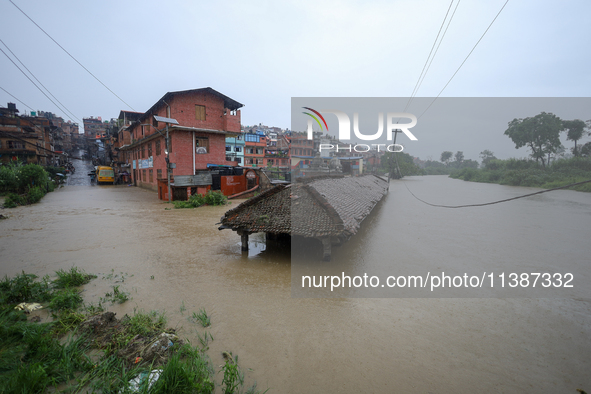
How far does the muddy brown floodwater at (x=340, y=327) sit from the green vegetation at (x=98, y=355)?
291mm

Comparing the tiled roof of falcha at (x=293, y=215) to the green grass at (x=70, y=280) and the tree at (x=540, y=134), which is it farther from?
the tree at (x=540, y=134)

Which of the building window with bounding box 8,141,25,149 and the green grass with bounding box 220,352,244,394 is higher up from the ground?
the building window with bounding box 8,141,25,149

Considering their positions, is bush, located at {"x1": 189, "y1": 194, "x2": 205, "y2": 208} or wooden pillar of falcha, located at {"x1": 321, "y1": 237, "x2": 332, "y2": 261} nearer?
wooden pillar of falcha, located at {"x1": 321, "y1": 237, "x2": 332, "y2": 261}

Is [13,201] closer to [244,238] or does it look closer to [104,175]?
[244,238]

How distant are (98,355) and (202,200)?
12208mm

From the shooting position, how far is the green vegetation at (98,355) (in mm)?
2432

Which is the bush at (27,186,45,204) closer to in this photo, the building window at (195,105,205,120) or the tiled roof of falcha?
the building window at (195,105,205,120)

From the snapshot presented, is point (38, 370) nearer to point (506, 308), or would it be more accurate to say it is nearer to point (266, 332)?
point (266, 332)

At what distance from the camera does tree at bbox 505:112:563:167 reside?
2253 cm

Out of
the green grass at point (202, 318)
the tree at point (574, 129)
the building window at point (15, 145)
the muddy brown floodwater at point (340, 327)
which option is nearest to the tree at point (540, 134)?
the tree at point (574, 129)

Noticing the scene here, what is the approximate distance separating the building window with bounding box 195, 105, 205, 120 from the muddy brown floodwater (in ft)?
50.1

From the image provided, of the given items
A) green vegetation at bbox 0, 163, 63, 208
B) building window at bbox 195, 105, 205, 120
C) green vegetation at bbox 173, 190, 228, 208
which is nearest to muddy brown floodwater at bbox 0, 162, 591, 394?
green vegetation at bbox 173, 190, 228, 208

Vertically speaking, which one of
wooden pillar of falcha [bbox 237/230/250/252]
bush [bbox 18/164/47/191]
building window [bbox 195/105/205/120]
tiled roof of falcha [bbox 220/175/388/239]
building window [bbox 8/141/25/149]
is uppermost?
building window [bbox 195/105/205/120]

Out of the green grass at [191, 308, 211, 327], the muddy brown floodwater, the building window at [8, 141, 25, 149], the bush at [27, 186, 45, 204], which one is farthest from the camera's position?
the building window at [8, 141, 25, 149]
